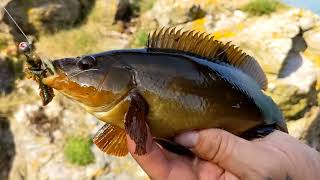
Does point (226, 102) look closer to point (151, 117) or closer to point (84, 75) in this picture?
point (151, 117)

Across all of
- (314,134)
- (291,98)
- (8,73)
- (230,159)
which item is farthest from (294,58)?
(230,159)

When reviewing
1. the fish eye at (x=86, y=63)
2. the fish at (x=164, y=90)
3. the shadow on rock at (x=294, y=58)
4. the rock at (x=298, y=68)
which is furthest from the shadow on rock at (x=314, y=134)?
the fish eye at (x=86, y=63)

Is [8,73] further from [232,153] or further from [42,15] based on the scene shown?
[232,153]

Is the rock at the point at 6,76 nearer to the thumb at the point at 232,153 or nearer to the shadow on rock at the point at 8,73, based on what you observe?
the shadow on rock at the point at 8,73

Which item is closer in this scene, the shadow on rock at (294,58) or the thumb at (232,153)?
the thumb at (232,153)

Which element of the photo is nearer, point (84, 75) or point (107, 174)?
point (84, 75)

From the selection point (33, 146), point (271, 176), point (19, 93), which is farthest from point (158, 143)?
point (19, 93)
